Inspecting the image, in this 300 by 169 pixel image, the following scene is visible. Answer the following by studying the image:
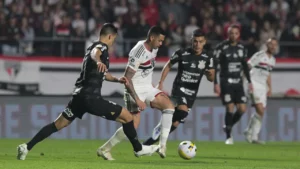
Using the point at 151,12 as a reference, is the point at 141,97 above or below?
above

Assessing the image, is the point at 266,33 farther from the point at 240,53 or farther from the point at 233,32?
the point at 233,32

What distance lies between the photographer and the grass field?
12.0 m

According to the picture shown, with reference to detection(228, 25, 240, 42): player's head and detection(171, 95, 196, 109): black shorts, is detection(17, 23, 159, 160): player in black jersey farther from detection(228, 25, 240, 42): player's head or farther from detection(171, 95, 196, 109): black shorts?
detection(228, 25, 240, 42): player's head

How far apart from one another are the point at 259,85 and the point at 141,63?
591 cm

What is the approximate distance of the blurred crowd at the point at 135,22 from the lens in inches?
854

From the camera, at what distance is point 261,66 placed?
19.3m

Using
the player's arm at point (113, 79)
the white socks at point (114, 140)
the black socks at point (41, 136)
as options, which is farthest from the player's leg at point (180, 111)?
the black socks at point (41, 136)

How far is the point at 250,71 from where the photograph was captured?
19578 mm

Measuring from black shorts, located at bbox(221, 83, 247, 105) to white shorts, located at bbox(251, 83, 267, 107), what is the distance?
0.56 m

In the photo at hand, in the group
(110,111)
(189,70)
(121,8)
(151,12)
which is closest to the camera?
(110,111)

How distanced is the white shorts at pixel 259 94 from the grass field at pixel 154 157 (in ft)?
3.22

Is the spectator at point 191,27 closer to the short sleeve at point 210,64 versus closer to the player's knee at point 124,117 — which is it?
the short sleeve at point 210,64

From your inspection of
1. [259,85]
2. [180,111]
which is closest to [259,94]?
[259,85]

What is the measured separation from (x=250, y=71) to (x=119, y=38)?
4063 millimetres
